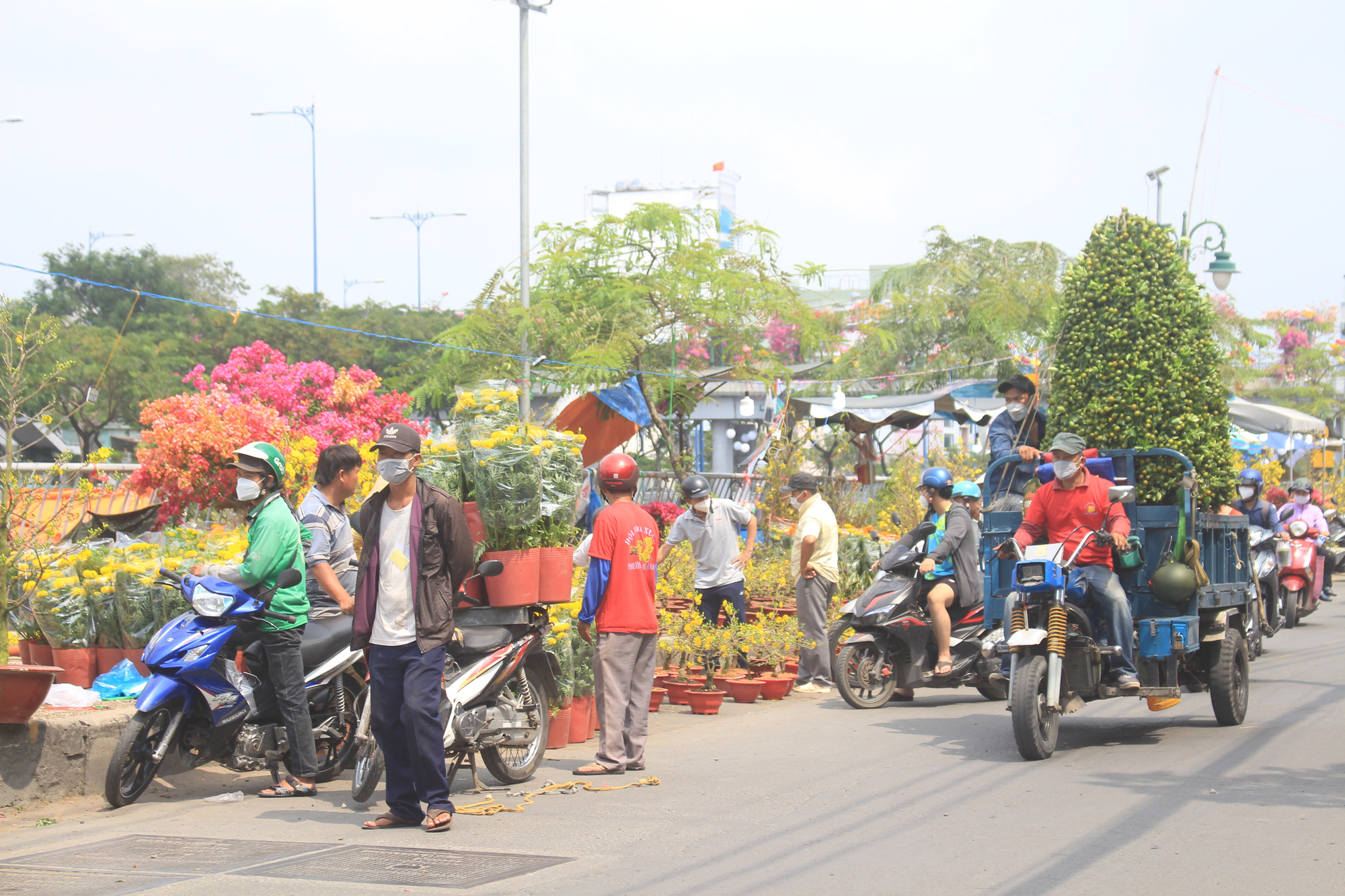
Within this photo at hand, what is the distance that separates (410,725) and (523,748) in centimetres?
131

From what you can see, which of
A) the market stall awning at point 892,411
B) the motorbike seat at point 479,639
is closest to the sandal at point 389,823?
the motorbike seat at point 479,639

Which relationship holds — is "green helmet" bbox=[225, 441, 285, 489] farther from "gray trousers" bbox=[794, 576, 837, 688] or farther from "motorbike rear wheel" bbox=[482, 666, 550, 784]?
"gray trousers" bbox=[794, 576, 837, 688]

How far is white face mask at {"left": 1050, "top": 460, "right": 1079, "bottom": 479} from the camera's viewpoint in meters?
8.32

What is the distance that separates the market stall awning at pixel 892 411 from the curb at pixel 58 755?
15588mm

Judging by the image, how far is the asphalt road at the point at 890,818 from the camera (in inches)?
197

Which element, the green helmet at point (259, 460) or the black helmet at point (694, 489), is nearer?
the green helmet at point (259, 460)

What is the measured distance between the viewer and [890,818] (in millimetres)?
6148

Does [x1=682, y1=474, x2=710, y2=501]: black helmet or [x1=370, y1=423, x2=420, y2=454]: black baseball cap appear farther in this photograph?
[x1=682, y1=474, x2=710, y2=501]: black helmet

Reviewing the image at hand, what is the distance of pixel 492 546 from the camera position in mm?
7215

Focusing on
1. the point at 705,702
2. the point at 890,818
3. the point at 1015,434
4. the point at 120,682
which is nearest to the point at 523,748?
the point at 890,818

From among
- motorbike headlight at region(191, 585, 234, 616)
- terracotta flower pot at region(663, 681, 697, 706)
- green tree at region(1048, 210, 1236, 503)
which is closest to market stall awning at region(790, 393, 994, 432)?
terracotta flower pot at region(663, 681, 697, 706)

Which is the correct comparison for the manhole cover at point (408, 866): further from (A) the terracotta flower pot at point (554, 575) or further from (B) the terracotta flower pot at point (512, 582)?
(A) the terracotta flower pot at point (554, 575)

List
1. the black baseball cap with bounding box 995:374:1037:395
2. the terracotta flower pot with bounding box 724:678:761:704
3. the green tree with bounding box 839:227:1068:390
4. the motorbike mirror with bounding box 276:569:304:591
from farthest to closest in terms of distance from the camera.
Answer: the green tree with bounding box 839:227:1068:390 → the terracotta flower pot with bounding box 724:678:761:704 → the black baseball cap with bounding box 995:374:1037:395 → the motorbike mirror with bounding box 276:569:304:591

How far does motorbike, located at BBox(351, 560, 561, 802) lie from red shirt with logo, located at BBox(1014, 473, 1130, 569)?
350 centimetres
